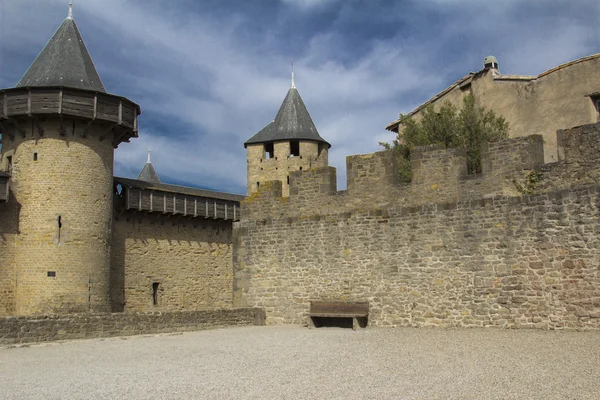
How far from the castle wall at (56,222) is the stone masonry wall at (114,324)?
9708 millimetres

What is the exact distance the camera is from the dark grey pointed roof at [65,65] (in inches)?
891

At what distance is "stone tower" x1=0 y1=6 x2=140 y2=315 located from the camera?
21281mm

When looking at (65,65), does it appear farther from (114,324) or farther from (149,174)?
(149,174)

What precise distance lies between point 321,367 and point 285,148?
28654 mm

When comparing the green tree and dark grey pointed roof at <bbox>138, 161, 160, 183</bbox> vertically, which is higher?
dark grey pointed roof at <bbox>138, 161, 160, 183</bbox>

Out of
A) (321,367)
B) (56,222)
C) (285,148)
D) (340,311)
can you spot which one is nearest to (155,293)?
(56,222)

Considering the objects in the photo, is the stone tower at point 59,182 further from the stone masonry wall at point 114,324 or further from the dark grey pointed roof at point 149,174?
the dark grey pointed roof at point 149,174

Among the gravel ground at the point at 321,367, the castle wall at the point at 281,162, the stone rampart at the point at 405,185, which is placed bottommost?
the gravel ground at the point at 321,367

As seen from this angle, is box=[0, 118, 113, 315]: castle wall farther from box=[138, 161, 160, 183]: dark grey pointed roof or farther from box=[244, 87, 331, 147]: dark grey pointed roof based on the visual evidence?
box=[138, 161, 160, 183]: dark grey pointed roof

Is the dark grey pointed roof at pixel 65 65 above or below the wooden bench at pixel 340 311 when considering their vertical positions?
above

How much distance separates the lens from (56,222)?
71.1 ft

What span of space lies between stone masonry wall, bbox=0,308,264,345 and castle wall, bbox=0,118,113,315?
31.9 feet

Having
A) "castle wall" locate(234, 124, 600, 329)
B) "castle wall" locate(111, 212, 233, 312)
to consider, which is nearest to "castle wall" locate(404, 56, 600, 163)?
"castle wall" locate(234, 124, 600, 329)

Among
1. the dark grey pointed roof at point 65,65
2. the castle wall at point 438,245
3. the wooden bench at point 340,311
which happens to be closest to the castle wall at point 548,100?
the castle wall at point 438,245
